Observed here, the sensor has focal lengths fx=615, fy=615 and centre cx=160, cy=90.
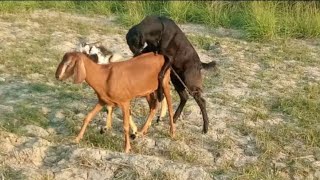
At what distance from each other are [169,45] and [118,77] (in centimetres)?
71

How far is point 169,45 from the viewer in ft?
20.3

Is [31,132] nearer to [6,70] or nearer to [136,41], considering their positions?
[136,41]

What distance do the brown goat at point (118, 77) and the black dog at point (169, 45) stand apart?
136mm

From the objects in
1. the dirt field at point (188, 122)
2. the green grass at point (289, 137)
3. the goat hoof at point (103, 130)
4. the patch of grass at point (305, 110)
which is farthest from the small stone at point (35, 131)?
the patch of grass at point (305, 110)

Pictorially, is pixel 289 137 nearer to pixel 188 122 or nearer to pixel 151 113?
pixel 188 122

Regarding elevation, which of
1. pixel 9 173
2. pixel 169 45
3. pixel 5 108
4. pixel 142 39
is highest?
pixel 142 39

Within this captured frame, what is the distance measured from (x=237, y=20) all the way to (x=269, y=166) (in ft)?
22.3

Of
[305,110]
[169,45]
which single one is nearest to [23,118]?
[169,45]

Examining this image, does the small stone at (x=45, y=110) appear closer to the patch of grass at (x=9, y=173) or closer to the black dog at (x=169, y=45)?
the black dog at (x=169, y=45)

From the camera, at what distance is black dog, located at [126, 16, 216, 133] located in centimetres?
608

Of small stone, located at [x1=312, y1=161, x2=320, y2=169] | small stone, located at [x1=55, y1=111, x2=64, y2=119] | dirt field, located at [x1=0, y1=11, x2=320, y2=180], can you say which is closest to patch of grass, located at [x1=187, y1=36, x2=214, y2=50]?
dirt field, located at [x1=0, y1=11, x2=320, y2=180]

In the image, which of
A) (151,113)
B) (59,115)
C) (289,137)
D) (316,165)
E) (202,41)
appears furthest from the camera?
(202,41)

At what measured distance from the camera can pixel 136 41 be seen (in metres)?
6.09

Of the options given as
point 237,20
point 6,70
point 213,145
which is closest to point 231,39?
point 237,20
